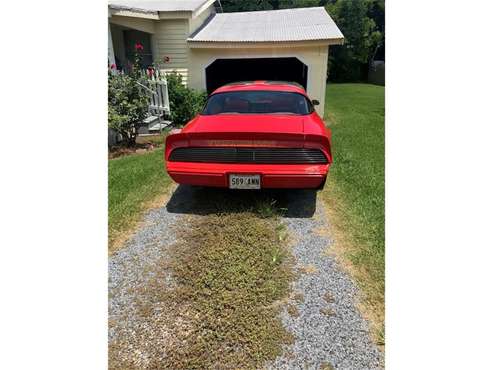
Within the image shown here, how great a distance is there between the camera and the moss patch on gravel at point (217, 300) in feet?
6.02

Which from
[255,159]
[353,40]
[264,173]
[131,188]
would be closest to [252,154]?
[255,159]

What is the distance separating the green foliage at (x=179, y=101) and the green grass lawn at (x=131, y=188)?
286cm

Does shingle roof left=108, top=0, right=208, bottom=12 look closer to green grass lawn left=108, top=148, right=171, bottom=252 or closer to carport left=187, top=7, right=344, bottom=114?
carport left=187, top=7, right=344, bottom=114

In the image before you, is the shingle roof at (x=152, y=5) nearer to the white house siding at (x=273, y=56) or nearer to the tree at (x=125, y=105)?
the white house siding at (x=273, y=56)

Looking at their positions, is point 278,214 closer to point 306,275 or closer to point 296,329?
point 306,275

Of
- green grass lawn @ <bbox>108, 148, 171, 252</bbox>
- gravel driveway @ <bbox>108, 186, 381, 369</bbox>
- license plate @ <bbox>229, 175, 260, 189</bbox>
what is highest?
license plate @ <bbox>229, 175, 260, 189</bbox>

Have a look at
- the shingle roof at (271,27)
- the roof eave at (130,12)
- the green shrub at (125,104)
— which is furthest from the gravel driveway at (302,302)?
the shingle roof at (271,27)

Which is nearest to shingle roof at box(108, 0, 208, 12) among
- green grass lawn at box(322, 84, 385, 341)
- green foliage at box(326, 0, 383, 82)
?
green grass lawn at box(322, 84, 385, 341)

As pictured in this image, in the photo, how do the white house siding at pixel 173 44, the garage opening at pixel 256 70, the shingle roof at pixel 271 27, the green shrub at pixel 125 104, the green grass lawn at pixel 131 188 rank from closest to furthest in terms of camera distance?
the green grass lawn at pixel 131 188, the green shrub at pixel 125 104, the shingle roof at pixel 271 27, the white house siding at pixel 173 44, the garage opening at pixel 256 70

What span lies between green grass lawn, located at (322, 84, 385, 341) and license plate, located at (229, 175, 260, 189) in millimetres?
1052

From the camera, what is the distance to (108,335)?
2.02 meters

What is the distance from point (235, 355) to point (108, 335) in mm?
929

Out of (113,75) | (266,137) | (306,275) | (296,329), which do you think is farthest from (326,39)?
(296,329)

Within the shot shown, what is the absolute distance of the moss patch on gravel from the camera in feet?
6.02
